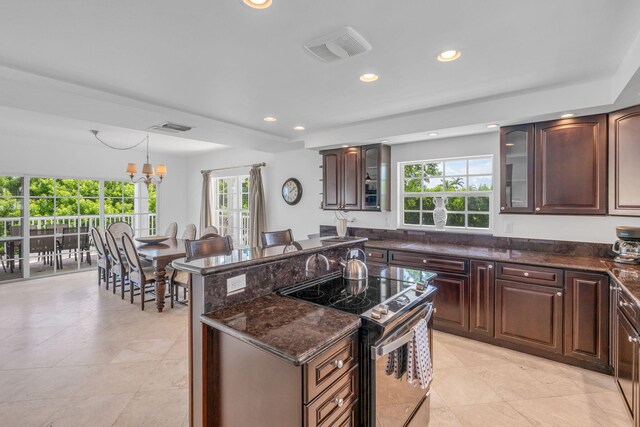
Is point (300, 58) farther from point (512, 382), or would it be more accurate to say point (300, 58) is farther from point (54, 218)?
point (54, 218)

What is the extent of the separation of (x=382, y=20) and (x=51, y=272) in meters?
7.59

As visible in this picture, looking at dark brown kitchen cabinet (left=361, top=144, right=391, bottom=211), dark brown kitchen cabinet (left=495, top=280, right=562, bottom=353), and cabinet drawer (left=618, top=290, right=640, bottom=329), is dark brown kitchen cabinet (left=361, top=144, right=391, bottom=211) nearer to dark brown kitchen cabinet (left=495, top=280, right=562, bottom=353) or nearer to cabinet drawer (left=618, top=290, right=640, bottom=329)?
dark brown kitchen cabinet (left=495, top=280, right=562, bottom=353)

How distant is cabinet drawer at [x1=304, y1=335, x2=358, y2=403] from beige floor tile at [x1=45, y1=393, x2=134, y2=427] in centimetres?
182

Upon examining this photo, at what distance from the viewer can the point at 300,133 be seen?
475 centimetres

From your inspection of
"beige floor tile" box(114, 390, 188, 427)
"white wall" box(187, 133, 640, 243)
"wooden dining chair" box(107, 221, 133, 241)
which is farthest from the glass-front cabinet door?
"wooden dining chair" box(107, 221, 133, 241)

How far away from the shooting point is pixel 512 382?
259 centimetres

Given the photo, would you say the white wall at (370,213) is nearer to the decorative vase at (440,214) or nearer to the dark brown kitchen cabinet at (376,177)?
the dark brown kitchen cabinet at (376,177)

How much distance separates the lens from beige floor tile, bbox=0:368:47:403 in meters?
2.41

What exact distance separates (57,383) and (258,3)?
329 centimetres

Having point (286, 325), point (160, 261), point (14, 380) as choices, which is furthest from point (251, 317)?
point (160, 261)

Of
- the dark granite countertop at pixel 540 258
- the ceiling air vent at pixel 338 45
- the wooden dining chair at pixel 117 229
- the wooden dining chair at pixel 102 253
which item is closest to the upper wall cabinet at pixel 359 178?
the dark granite countertop at pixel 540 258

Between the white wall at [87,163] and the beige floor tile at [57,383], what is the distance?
486 centimetres

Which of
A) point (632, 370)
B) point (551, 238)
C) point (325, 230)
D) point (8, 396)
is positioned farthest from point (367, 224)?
point (8, 396)

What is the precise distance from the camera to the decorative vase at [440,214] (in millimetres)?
4086
